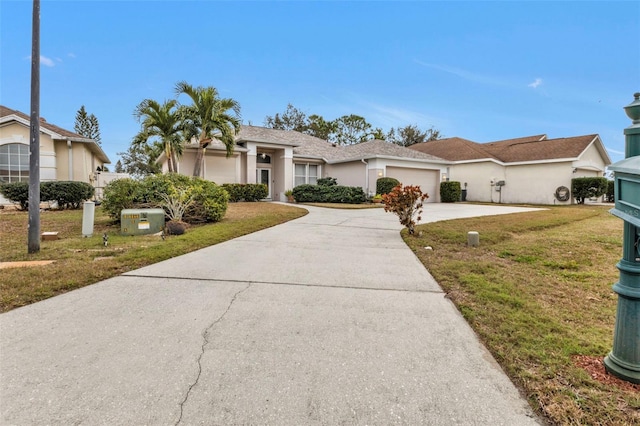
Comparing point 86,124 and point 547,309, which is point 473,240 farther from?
point 86,124

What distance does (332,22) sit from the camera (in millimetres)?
13375

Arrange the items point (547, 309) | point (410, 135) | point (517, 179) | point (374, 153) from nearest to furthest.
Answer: point (547, 309)
point (374, 153)
point (517, 179)
point (410, 135)

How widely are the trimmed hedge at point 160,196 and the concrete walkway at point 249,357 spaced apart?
17.3 feet

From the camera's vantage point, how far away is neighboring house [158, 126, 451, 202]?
19.1m

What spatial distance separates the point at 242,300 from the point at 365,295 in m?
1.52

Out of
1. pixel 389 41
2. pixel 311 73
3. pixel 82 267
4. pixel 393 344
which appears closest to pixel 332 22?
pixel 389 41

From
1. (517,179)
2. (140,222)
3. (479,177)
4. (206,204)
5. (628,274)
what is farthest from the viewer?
(479,177)

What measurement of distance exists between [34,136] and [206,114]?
10.4m

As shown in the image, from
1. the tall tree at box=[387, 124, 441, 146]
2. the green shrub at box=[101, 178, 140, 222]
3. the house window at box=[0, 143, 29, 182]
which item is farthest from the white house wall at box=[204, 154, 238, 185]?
the tall tree at box=[387, 124, 441, 146]

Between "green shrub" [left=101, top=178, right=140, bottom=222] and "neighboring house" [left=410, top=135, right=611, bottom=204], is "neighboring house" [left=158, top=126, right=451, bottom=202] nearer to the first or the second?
"neighboring house" [left=410, top=135, right=611, bottom=204]

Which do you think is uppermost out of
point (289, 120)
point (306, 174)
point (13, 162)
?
point (289, 120)

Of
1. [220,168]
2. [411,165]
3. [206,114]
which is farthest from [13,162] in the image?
[411,165]

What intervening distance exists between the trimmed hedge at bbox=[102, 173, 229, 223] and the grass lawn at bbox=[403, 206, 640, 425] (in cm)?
610

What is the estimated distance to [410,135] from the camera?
43781 mm
